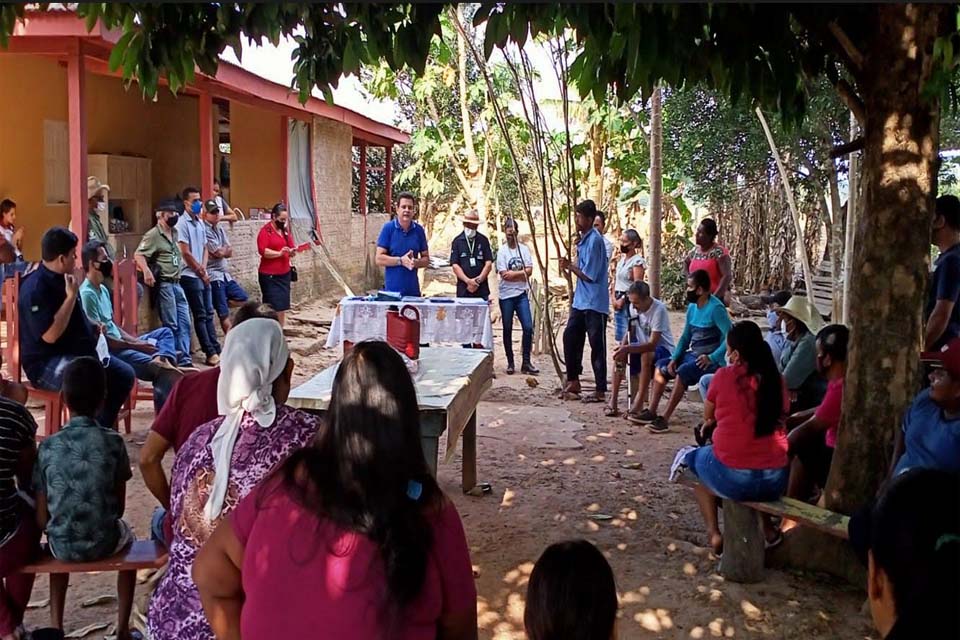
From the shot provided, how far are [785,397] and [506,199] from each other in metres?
19.3

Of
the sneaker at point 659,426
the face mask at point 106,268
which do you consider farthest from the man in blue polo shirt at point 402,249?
the sneaker at point 659,426


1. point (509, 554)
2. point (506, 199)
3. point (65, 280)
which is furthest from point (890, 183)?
point (506, 199)

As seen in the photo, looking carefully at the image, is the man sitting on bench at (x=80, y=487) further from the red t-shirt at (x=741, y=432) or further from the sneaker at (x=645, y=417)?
the sneaker at (x=645, y=417)

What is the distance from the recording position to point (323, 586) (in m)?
2.00

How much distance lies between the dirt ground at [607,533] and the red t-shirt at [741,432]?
0.57 m

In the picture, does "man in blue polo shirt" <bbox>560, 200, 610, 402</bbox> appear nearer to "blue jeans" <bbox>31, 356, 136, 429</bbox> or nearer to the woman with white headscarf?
"blue jeans" <bbox>31, 356, 136, 429</bbox>

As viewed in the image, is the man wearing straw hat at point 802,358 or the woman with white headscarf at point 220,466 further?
the man wearing straw hat at point 802,358

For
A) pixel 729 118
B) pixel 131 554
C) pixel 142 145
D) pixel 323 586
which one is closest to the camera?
pixel 323 586

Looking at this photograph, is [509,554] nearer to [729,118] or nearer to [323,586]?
[323,586]

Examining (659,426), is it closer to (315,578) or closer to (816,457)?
(816,457)

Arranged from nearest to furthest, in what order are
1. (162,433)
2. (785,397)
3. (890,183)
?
(162,433) → (890,183) → (785,397)

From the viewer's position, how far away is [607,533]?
551 centimetres

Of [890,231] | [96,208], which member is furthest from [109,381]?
[890,231]

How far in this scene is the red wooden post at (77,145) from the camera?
29.7 ft
